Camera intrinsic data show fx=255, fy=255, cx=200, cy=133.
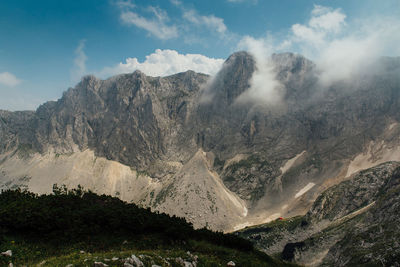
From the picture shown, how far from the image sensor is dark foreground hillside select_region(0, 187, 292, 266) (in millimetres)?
36469

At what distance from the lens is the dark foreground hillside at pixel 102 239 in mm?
36469

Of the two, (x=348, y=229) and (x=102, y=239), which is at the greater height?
(x=102, y=239)

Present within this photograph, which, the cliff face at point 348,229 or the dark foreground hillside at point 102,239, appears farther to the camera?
the cliff face at point 348,229

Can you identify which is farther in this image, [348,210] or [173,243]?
[348,210]

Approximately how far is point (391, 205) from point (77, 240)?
347 feet

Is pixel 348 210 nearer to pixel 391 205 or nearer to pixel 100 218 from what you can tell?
pixel 391 205

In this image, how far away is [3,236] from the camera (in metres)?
39.8

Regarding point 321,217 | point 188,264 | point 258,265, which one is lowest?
point 321,217

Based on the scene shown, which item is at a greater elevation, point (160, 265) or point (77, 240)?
point (160, 265)

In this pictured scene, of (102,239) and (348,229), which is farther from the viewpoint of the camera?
(348,229)

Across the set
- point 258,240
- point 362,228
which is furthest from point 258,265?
point 258,240

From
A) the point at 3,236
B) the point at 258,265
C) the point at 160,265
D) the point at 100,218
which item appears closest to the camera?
the point at 160,265

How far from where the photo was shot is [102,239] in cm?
4594

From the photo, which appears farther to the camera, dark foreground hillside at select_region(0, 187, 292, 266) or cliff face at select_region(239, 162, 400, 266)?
cliff face at select_region(239, 162, 400, 266)
